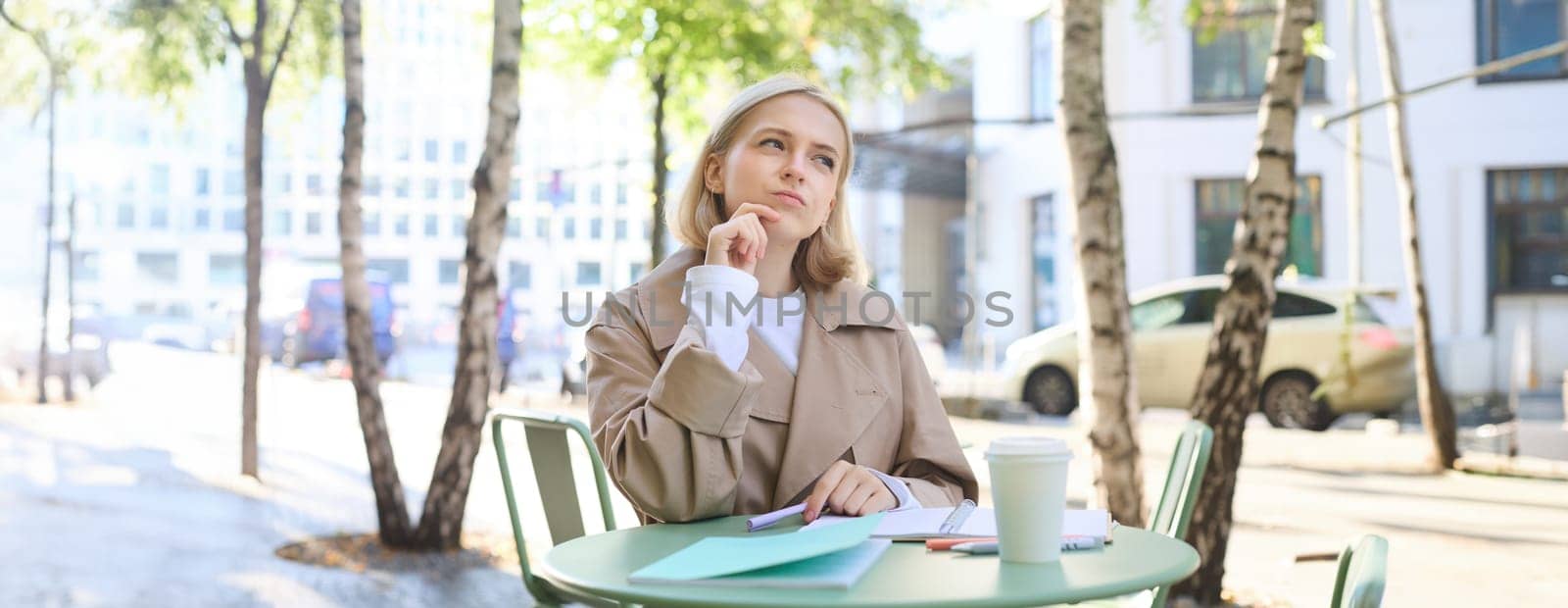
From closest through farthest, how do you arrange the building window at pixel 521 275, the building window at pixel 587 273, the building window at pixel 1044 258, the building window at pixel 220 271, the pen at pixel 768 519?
the pen at pixel 768 519, the building window at pixel 1044 258, the building window at pixel 521 275, the building window at pixel 587 273, the building window at pixel 220 271

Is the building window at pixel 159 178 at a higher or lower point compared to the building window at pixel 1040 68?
lower

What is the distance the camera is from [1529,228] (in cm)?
1870

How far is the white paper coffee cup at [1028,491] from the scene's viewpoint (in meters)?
1.63

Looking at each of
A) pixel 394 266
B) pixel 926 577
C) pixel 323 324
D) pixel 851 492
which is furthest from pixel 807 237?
pixel 394 266

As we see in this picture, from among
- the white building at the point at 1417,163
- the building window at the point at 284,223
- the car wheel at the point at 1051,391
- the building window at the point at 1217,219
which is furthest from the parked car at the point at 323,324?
the building window at the point at 1217,219

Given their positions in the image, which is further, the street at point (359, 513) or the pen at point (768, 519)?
the street at point (359, 513)

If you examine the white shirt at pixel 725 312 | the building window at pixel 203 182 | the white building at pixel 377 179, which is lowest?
the white shirt at pixel 725 312

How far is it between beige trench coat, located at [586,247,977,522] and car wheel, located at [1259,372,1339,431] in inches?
431

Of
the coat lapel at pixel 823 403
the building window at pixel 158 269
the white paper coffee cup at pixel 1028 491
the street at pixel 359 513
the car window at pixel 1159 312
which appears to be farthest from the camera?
the building window at pixel 158 269

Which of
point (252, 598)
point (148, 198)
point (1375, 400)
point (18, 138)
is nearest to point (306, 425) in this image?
point (18, 138)

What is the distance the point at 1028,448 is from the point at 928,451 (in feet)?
2.59

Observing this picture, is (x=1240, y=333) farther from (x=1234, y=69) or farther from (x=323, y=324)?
(x=323, y=324)

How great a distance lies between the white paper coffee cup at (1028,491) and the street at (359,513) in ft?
4.47

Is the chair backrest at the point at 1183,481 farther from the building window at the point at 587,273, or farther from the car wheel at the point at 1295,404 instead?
the building window at the point at 587,273
